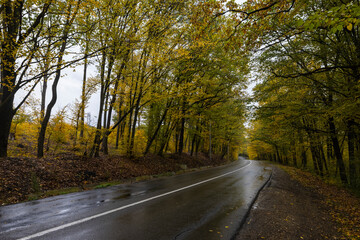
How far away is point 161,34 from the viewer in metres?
11.1

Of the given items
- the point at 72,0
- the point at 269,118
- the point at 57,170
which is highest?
the point at 72,0

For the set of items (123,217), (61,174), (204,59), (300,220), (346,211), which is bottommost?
(346,211)

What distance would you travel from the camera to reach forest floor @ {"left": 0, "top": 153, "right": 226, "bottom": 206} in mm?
6461

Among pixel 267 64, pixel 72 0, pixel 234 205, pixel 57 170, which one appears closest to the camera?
pixel 234 205

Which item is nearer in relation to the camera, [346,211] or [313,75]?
[346,211]

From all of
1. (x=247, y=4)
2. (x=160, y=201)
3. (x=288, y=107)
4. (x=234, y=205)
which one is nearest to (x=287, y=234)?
(x=234, y=205)

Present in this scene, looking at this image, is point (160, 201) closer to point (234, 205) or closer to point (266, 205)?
point (234, 205)

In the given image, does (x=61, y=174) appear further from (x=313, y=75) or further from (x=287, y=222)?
(x=313, y=75)

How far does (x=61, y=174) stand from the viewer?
851cm

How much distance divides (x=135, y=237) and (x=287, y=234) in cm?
340

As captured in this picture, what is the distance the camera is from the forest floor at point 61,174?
6461 mm

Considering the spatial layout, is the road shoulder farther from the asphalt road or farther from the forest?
the forest

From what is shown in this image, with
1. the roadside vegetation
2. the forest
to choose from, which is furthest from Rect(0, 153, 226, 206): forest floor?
the roadside vegetation

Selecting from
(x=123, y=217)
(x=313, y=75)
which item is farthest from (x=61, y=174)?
(x=313, y=75)
